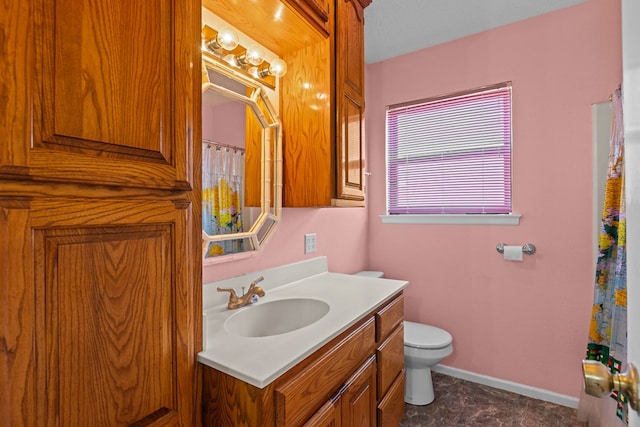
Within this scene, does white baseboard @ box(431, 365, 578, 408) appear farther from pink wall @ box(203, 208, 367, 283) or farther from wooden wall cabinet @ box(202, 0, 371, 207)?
wooden wall cabinet @ box(202, 0, 371, 207)

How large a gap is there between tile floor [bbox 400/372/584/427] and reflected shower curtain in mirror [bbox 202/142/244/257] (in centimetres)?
153

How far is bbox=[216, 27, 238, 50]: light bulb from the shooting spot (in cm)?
133

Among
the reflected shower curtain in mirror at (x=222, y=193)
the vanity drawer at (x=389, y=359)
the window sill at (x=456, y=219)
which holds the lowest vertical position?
the vanity drawer at (x=389, y=359)

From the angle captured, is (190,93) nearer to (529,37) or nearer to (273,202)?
(273,202)

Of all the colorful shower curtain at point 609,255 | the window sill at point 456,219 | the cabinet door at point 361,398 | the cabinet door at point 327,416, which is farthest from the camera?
the window sill at point 456,219

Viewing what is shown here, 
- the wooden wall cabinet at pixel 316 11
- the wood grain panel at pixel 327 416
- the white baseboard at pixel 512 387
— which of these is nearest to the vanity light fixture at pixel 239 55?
the wooden wall cabinet at pixel 316 11

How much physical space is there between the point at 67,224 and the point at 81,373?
305 millimetres

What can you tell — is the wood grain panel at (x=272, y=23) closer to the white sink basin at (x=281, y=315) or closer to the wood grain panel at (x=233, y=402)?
the white sink basin at (x=281, y=315)

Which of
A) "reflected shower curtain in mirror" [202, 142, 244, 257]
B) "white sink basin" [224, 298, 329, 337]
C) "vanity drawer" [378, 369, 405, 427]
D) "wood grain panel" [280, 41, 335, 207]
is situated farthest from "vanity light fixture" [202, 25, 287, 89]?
"vanity drawer" [378, 369, 405, 427]

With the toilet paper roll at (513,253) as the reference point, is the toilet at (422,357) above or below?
below

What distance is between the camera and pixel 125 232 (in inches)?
28.1

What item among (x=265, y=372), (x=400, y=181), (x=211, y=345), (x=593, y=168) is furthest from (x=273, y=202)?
(x=593, y=168)

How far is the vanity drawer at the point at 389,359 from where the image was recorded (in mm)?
1457

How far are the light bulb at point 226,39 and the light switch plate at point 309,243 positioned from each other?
1099 millimetres
